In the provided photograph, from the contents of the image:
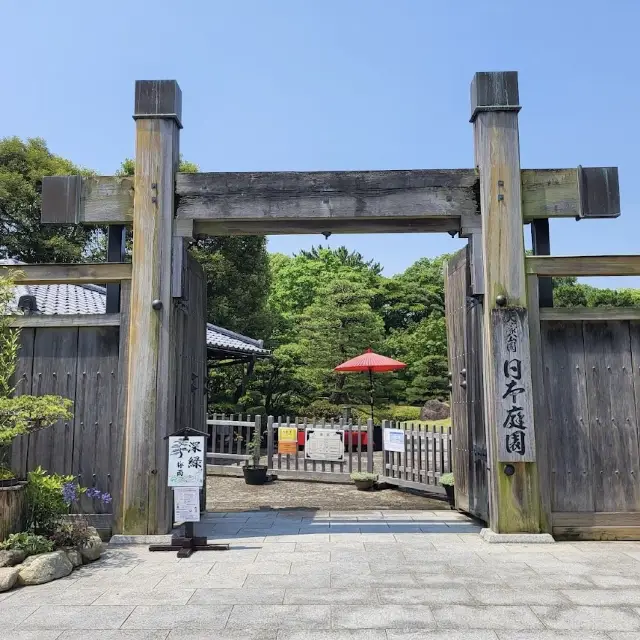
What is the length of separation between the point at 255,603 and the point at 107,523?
2925mm

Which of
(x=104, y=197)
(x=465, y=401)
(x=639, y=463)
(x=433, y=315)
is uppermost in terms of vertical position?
(x=433, y=315)

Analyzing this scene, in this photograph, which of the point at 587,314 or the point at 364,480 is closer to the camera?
the point at 587,314

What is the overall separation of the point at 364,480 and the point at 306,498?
1.36m

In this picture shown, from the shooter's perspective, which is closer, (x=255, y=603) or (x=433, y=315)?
(x=255, y=603)

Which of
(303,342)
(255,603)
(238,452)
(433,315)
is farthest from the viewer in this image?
(433,315)

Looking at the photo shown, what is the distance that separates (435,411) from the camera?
21375 mm

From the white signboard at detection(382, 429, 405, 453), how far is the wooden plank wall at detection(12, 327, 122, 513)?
604 centimetres

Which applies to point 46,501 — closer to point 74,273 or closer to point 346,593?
point 74,273

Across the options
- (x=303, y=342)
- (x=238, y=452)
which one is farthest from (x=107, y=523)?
(x=303, y=342)

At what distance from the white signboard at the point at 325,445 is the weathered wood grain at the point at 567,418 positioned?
6.35 metres

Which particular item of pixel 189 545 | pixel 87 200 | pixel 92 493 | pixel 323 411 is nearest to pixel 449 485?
pixel 189 545

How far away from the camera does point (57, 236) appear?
21.0 m

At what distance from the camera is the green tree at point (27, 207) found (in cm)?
2016

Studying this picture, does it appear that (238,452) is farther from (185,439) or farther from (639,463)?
(639,463)
